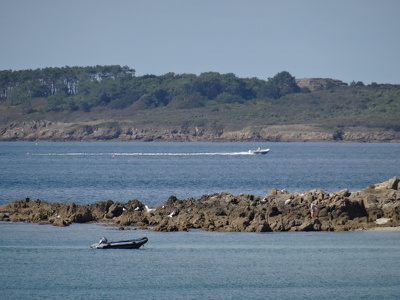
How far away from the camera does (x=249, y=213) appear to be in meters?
41.4

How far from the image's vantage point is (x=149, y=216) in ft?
141

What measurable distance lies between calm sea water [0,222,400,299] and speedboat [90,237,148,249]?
0.35 metres

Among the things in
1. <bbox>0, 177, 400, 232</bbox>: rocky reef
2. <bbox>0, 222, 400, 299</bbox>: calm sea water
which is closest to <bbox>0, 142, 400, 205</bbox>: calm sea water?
<bbox>0, 177, 400, 232</bbox>: rocky reef

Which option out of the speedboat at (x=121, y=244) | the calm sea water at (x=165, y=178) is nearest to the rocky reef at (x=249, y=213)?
the speedboat at (x=121, y=244)

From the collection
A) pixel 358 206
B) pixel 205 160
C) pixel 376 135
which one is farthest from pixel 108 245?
pixel 376 135

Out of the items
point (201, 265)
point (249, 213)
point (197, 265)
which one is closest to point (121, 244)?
point (197, 265)

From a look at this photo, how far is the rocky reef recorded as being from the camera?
4056 cm

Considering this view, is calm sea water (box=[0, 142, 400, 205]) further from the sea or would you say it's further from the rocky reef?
the sea

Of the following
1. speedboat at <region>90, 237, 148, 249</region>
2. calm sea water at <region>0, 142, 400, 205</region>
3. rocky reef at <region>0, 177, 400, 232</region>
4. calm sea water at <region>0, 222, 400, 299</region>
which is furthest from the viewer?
calm sea water at <region>0, 142, 400, 205</region>

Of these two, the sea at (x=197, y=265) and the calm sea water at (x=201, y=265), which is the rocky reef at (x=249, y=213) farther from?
the calm sea water at (x=201, y=265)

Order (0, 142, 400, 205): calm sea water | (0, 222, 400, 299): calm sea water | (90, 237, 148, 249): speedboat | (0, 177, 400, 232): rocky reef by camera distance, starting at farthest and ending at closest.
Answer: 1. (0, 142, 400, 205): calm sea water
2. (0, 177, 400, 232): rocky reef
3. (90, 237, 148, 249): speedboat
4. (0, 222, 400, 299): calm sea water

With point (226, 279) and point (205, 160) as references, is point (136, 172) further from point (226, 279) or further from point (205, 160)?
point (226, 279)

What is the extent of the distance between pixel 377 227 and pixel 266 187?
2637 cm

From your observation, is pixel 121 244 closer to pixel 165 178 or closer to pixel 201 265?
pixel 201 265
